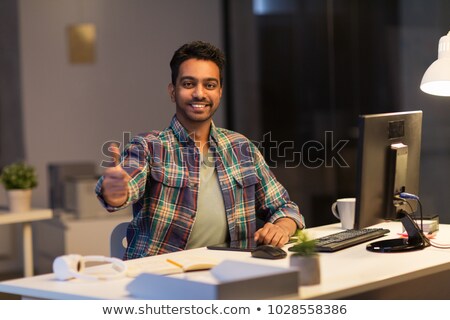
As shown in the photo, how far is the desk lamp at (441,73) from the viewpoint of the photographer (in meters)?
2.65

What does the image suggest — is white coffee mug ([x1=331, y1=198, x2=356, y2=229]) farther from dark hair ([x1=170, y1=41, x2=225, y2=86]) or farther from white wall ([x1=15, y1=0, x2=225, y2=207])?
white wall ([x1=15, y1=0, x2=225, y2=207])

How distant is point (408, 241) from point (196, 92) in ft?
3.02

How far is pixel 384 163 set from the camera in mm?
2465

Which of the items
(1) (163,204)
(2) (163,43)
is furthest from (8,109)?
(1) (163,204)

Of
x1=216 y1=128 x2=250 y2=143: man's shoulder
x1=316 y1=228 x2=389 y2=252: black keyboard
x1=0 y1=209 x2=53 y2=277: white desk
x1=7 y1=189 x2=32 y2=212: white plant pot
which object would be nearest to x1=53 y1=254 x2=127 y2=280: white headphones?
x1=316 y1=228 x2=389 y2=252: black keyboard

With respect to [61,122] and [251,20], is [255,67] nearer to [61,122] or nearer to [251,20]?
[251,20]

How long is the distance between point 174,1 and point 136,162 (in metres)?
3.68

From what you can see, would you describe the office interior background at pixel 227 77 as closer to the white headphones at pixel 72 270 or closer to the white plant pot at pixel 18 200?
the white plant pot at pixel 18 200

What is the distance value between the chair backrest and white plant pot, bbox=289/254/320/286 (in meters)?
1.06

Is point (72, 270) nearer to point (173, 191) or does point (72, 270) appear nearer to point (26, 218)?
point (173, 191)

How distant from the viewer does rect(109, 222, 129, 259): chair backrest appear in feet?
9.45

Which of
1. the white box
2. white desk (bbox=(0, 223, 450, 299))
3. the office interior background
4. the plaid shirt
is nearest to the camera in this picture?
the white box

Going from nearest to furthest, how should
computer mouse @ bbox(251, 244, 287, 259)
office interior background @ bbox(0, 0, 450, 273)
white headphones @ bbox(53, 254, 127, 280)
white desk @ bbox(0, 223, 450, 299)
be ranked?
1. white desk @ bbox(0, 223, 450, 299)
2. white headphones @ bbox(53, 254, 127, 280)
3. computer mouse @ bbox(251, 244, 287, 259)
4. office interior background @ bbox(0, 0, 450, 273)

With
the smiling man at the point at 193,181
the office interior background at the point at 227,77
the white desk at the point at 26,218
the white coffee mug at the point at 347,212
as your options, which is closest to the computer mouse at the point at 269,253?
the smiling man at the point at 193,181
